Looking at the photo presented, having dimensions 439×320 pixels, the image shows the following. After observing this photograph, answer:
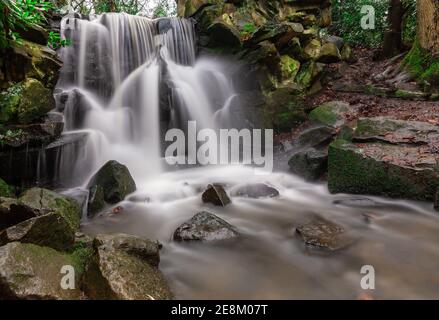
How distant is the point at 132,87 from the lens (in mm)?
8570

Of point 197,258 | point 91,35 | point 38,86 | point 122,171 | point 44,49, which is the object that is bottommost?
point 197,258

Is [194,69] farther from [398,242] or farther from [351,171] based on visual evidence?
[398,242]

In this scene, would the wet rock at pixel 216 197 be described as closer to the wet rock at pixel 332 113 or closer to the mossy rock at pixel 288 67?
the wet rock at pixel 332 113

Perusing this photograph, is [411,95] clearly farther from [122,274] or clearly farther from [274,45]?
[122,274]

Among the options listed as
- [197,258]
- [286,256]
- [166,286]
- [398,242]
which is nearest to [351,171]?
[398,242]

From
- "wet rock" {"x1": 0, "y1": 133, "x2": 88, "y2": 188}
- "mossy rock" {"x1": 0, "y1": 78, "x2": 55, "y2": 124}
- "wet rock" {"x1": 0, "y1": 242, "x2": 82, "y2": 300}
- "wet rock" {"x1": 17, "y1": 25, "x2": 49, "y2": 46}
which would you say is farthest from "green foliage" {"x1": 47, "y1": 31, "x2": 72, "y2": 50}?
"wet rock" {"x1": 0, "y1": 242, "x2": 82, "y2": 300}

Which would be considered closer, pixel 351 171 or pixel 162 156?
pixel 351 171

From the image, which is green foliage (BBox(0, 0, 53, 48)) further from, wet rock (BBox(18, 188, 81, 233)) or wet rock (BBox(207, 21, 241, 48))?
wet rock (BBox(207, 21, 241, 48))

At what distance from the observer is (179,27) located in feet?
33.6

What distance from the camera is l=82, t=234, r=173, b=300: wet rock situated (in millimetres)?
2504

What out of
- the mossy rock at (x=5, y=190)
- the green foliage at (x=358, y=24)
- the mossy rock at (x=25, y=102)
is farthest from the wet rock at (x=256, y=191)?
the green foliage at (x=358, y=24)

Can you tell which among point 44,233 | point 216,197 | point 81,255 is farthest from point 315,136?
point 44,233

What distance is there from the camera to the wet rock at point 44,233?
2.96 metres

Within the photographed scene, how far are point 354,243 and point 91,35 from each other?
8574mm
